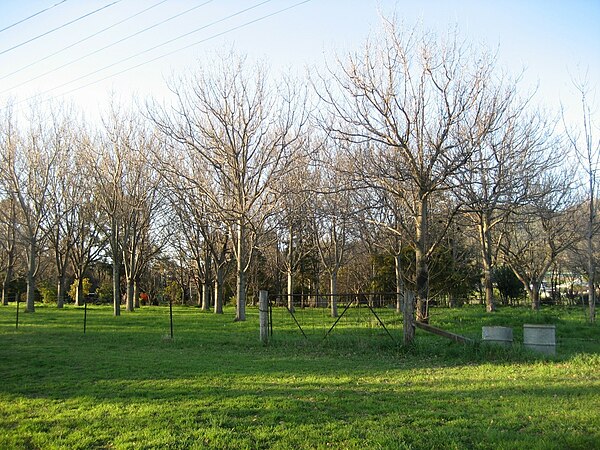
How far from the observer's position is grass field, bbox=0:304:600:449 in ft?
19.4

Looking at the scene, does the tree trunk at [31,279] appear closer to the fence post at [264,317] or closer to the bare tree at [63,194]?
the bare tree at [63,194]

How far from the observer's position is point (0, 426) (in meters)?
6.59

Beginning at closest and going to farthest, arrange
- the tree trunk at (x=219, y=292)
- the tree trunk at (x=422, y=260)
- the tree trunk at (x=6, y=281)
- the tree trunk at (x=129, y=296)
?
the tree trunk at (x=422, y=260) → the tree trunk at (x=219, y=292) → the tree trunk at (x=129, y=296) → the tree trunk at (x=6, y=281)

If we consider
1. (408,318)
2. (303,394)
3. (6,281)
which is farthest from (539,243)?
(6,281)

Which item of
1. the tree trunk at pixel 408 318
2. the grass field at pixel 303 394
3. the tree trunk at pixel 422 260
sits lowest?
the grass field at pixel 303 394

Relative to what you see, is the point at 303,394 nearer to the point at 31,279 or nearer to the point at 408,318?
the point at 408,318

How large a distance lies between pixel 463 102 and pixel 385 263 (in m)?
18.8

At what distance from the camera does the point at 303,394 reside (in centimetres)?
811

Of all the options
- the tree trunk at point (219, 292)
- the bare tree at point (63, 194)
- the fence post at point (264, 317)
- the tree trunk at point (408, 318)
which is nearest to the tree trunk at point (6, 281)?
the bare tree at point (63, 194)

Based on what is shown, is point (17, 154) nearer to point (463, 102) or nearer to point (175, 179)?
point (175, 179)

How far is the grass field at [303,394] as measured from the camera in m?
5.90

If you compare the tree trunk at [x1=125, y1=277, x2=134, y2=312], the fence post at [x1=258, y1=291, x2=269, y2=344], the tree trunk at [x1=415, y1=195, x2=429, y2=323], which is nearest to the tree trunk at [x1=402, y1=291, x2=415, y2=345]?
the tree trunk at [x1=415, y1=195, x2=429, y2=323]

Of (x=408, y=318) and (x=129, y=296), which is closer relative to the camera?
(x=408, y=318)

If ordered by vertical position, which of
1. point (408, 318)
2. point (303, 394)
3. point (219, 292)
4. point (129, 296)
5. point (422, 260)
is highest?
point (422, 260)
